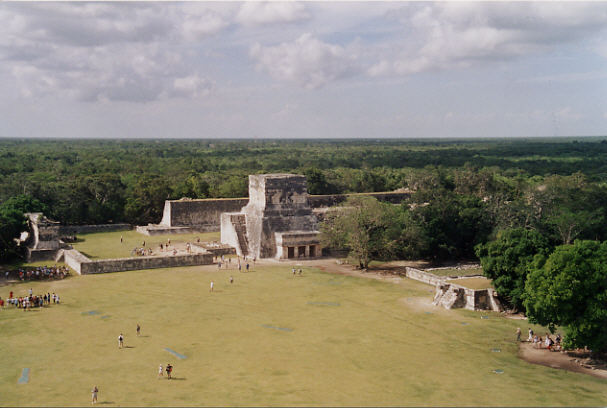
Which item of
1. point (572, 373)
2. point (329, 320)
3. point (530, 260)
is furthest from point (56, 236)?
point (572, 373)

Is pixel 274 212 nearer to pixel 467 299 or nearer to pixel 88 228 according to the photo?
pixel 467 299

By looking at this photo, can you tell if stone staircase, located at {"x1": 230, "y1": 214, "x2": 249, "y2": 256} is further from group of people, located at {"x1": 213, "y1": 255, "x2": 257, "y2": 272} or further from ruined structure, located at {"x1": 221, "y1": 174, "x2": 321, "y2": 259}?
group of people, located at {"x1": 213, "y1": 255, "x2": 257, "y2": 272}

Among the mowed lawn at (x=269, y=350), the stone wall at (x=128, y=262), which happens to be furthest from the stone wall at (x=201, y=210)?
the mowed lawn at (x=269, y=350)

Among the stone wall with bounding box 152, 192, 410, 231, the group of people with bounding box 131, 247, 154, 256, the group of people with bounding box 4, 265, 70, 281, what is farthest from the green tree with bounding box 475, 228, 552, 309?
the stone wall with bounding box 152, 192, 410, 231

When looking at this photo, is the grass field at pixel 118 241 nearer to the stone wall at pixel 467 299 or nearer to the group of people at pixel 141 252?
the group of people at pixel 141 252

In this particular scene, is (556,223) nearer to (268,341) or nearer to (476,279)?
(476,279)
